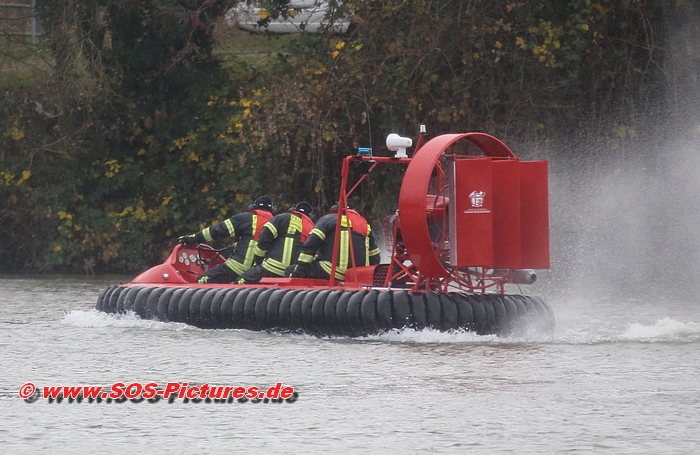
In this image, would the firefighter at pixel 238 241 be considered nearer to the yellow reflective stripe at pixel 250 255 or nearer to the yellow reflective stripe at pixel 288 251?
the yellow reflective stripe at pixel 250 255

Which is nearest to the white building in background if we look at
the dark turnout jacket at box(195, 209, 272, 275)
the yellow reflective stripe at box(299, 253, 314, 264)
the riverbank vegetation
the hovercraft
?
the riverbank vegetation

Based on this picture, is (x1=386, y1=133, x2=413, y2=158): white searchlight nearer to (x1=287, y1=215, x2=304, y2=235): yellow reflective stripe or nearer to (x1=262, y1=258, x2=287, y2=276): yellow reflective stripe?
(x1=287, y1=215, x2=304, y2=235): yellow reflective stripe

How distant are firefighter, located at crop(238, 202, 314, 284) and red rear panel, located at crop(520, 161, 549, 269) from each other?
88.7 inches

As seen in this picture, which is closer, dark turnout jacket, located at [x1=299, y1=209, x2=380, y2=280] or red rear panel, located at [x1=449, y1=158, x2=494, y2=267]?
red rear panel, located at [x1=449, y1=158, x2=494, y2=267]

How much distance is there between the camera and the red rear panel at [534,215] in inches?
389

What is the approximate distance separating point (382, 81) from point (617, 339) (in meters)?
8.48

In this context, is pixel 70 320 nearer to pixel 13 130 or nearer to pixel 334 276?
pixel 334 276

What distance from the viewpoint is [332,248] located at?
1072cm

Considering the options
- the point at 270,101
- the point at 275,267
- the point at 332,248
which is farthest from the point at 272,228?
the point at 270,101

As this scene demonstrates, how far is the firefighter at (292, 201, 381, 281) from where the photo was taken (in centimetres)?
Result: 1055

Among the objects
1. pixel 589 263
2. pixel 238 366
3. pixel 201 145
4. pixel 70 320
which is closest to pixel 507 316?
pixel 238 366

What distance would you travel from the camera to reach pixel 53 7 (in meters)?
19.5

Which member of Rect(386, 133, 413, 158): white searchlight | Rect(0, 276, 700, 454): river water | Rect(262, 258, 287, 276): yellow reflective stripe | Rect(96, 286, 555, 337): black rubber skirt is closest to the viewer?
Rect(0, 276, 700, 454): river water

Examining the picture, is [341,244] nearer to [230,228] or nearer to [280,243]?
[280,243]
